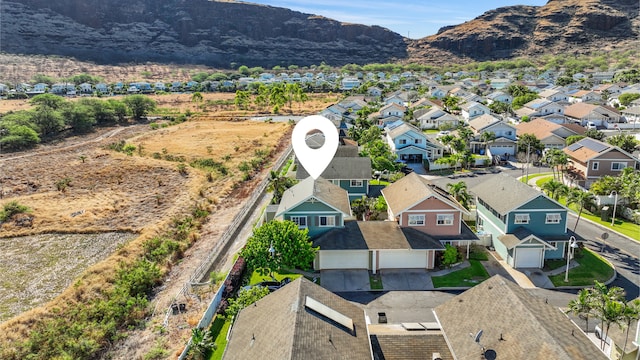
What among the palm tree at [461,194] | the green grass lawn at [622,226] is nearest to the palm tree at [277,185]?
the palm tree at [461,194]

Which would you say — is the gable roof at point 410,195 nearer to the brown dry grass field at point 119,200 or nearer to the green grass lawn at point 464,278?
the green grass lawn at point 464,278

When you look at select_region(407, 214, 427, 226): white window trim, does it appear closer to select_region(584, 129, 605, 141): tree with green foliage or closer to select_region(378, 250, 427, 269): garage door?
select_region(378, 250, 427, 269): garage door

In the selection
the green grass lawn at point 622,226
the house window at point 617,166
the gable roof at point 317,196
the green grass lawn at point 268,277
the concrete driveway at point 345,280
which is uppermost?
the gable roof at point 317,196

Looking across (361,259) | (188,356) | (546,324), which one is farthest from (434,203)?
(188,356)

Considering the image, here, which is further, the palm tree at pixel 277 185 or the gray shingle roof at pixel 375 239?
the palm tree at pixel 277 185

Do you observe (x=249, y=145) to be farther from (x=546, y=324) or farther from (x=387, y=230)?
(x=546, y=324)

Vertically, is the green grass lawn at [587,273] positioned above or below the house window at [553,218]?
below
